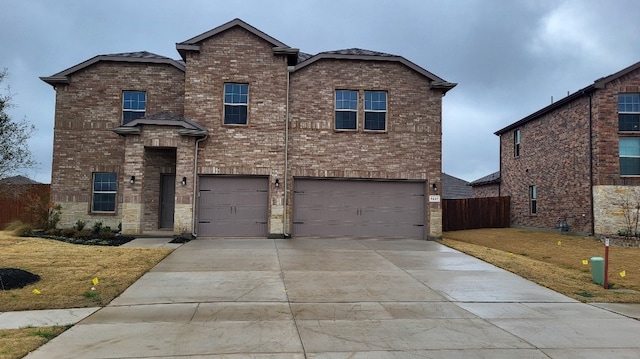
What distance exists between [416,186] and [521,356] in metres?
13.0

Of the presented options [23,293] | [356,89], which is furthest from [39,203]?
[356,89]

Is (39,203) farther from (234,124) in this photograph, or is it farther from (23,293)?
(23,293)

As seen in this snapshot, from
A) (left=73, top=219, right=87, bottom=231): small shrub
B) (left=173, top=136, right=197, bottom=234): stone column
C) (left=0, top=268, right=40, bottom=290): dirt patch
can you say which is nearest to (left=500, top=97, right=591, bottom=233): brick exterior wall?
(left=173, top=136, right=197, bottom=234): stone column

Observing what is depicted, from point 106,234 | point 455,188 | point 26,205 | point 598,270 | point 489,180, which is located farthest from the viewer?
point 455,188

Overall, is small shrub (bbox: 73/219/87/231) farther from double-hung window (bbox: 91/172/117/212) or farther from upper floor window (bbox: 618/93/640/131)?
upper floor window (bbox: 618/93/640/131)

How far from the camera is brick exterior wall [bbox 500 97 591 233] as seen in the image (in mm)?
21094

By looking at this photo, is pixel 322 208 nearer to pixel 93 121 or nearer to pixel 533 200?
pixel 93 121

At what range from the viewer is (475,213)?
26.6m

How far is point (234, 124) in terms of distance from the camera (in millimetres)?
17609

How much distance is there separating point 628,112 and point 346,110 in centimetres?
Result: 1255

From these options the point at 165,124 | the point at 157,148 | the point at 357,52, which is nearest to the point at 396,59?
the point at 357,52

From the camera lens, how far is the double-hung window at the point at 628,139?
2008cm

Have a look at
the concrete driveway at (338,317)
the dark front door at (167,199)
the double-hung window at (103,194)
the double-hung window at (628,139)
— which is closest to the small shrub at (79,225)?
the double-hung window at (103,194)

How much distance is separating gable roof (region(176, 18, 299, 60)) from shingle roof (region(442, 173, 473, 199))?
25468 mm
